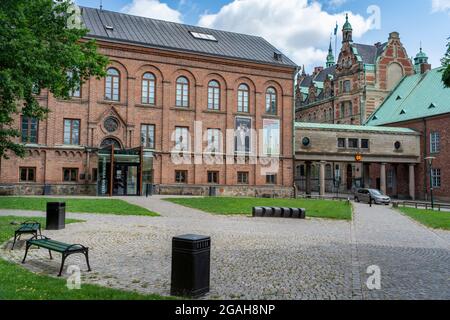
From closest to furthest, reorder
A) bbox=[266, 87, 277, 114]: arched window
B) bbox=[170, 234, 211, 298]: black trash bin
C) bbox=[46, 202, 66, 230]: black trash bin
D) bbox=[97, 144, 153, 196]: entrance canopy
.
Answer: bbox=[170, 234, 211, 298]: black trash bin, bbox=[46, 202, 66, 230]: black trash bin, bbox=[97, 144, 153, 196]: entrance canopy, bbox=[266, 87, 277, 114]: arched window

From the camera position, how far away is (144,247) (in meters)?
11.7

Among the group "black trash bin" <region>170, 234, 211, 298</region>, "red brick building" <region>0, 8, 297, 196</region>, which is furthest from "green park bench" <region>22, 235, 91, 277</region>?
"red brick building" <region>0, 8, 297, 196</region>

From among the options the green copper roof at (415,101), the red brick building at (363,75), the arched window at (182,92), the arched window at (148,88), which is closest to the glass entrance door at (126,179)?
the arched window at (148,88)

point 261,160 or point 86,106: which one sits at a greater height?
point 86,106

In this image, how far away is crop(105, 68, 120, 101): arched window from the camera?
1358 inches

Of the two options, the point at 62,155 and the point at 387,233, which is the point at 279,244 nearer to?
the point at 387,233

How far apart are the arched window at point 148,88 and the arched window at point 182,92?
7.32ft

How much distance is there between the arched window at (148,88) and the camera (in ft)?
117

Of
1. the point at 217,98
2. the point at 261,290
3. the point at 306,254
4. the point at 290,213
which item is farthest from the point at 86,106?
the point at 261,290

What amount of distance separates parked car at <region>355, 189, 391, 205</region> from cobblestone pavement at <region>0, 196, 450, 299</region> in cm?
1924

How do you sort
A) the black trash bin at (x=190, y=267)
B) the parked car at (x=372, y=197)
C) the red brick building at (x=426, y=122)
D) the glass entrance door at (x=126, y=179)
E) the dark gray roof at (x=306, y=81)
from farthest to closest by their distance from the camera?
the dark gray roof at (x=306, y=81)
the red brick building at (x=426, y=122)
the parked car at (x=372, y=197)
the glass entrance door at (x=126, y=179)
the black trash bin at (x=190, y=267)

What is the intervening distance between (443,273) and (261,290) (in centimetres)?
444

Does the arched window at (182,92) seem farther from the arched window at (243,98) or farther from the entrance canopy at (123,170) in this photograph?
the entrance canopy at (123,170)

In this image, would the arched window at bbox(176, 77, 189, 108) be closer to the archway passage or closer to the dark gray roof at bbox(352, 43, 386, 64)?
the archway passage
